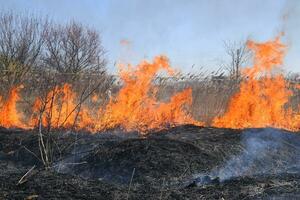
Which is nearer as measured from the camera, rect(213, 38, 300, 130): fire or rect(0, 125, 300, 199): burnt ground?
rect(0, 125, 300, 199): burnt ground

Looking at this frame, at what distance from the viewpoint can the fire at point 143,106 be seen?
14.0 m

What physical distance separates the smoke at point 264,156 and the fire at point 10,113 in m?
7.78

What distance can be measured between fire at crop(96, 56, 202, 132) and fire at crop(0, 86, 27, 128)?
3.14 metres

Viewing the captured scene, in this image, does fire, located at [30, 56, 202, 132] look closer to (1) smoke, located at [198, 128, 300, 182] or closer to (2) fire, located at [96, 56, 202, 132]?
(2) fire, located at [96, 56, 202, 132]

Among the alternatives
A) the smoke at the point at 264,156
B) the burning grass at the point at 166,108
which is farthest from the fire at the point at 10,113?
the smoke at the point at 264,156

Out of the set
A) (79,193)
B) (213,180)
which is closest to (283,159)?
(213,180)

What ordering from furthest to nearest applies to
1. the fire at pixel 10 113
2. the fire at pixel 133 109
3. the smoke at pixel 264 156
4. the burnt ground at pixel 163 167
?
the fire at pixel 10 113 → the fire at pixel 133 109 → the smoke at pixel 264 156 → the burnt ground at pixel 163 167

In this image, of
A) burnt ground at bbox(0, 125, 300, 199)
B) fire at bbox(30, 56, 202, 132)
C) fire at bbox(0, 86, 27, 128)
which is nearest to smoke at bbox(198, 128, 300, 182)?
burnt ground at bbox(0, 125, 300, 199)

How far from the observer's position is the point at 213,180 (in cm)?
764

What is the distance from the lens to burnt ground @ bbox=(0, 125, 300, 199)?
649cm

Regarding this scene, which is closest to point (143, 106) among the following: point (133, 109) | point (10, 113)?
point (133, 109)

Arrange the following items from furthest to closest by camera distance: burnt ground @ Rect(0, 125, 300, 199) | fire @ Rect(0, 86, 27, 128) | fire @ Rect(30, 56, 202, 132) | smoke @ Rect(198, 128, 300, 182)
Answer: fire @ Rect(0, 86, 27, 128) → fire @ Rect(30, 56, 202, 132) → smoke @ Rect(198, 128, 300, 182) → burnt ground @ Rect(0, 125, 300, 199)

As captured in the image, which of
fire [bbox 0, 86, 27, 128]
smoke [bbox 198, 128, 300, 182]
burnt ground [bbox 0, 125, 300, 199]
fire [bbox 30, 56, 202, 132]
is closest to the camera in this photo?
burnt ground [bbox 0, 125, 300, 199]

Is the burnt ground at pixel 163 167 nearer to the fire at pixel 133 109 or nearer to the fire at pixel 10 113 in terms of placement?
the fire at pixel 133 109
